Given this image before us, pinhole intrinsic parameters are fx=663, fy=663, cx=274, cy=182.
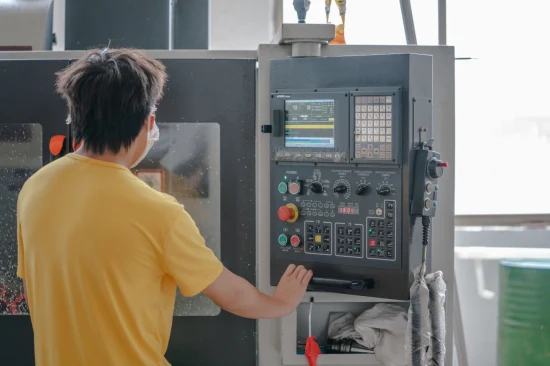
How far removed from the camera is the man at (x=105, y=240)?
1227 millimetres

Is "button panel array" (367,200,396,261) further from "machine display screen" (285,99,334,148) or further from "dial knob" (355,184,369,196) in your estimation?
"machine display screen" (285,99,334,148)

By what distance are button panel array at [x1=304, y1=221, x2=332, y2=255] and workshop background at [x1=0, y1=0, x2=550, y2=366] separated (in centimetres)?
92

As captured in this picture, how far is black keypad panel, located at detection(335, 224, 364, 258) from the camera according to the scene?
1.55 metres

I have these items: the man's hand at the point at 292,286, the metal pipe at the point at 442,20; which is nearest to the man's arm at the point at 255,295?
the man's hand at the point at 292,286

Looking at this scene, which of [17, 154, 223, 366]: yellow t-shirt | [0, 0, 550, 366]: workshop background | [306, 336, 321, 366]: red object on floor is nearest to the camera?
[17, 154, 223, 366]: yellow t-shirt

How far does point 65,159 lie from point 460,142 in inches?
63.4

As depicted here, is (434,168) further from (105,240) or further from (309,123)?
(105,240)

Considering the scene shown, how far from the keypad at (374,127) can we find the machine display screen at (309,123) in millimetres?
65

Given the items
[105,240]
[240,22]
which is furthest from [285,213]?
[240,22]

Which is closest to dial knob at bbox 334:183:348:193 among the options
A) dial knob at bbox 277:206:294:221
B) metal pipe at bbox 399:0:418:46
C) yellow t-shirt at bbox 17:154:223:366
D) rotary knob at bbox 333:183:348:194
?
rotary knob at bbox 333:183:348:194

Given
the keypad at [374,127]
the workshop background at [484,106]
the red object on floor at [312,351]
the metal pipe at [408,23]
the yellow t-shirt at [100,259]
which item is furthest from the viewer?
the workshop background at [484,106]

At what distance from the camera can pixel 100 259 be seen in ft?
3.99

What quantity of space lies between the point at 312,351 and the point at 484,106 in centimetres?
125

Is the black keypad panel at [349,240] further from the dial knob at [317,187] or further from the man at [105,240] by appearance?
the man at [105,240]
